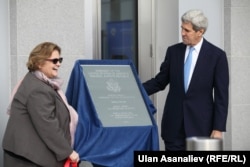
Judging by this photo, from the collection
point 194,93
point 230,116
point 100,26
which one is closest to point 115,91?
point 194,93

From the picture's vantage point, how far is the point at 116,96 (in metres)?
4.73

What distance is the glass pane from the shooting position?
277 inches

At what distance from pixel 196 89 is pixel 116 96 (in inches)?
27.8

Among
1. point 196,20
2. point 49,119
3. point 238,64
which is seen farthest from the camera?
point 238,64

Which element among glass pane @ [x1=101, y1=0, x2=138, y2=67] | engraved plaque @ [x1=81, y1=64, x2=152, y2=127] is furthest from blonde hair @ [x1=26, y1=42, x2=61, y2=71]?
glass pane @ [x1=101, y1=0, x2=138, y2=67]

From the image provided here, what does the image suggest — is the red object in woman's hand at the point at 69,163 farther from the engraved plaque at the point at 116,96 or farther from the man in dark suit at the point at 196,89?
the man in dark suit at the point at 196,89

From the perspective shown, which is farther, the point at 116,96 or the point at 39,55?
the point at 116,96

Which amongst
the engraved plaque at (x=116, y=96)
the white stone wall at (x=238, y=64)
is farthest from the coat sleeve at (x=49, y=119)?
the white stone wall at (x=238, y=64)

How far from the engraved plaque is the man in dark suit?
0.31 m

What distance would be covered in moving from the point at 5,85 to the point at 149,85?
1.66 metres

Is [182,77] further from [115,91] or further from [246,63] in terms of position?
[246,63]

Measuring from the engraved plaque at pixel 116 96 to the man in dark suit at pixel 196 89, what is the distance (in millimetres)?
307

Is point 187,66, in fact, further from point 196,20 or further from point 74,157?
point 74,157

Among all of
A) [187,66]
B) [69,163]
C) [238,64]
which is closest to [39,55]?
[69,163]
